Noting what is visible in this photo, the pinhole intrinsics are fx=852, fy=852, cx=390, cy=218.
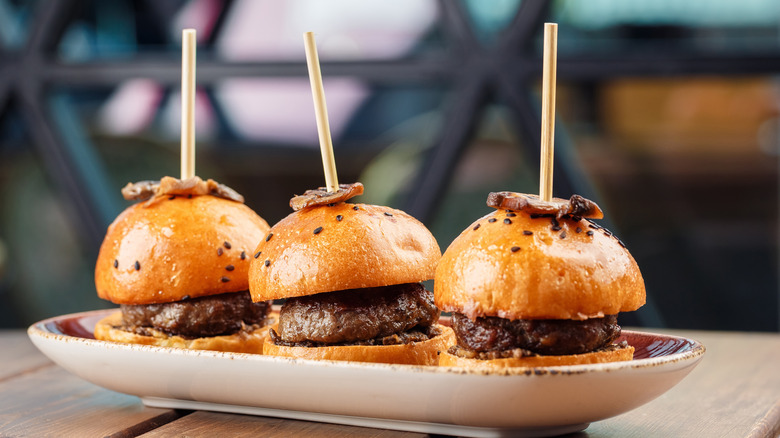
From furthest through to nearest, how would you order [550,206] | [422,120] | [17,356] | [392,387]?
[422,120], [17,356], [550,206], [392,387]

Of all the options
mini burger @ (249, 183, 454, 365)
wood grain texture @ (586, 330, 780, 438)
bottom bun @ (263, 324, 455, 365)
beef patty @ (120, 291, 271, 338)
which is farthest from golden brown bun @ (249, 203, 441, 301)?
wood grain texture @ (586, 330, 780, 438)

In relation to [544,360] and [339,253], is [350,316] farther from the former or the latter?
[544,360]

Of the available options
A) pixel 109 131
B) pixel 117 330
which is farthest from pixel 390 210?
pixel 109 131

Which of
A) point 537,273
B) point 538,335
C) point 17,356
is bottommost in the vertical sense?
point 17,356

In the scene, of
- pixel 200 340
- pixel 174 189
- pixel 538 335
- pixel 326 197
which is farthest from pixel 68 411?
pixel 538 335

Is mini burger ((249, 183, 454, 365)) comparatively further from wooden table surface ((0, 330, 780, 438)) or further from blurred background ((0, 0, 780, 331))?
blurred background ((0, 0, 780, 331))

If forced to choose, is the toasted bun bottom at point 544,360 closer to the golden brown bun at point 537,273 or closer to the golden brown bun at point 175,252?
the golden brown bun at point 537,273
